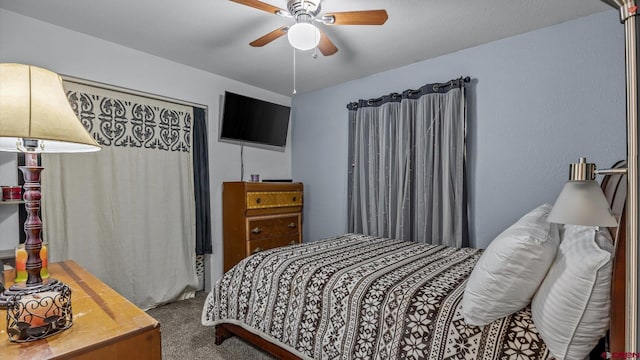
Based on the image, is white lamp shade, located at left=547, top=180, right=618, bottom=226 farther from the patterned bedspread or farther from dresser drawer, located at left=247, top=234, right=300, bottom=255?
dresser drawer, located at left=247, top=234, right=300, bottom=255

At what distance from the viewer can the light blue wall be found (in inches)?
83.9

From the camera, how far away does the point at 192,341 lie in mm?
2254

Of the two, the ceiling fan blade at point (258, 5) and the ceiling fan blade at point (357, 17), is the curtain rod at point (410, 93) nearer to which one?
the ceiling fan blade at point (357, 17)

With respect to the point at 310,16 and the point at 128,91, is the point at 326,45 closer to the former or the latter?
the point at 310,16

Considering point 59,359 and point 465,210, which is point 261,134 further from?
point 59,359

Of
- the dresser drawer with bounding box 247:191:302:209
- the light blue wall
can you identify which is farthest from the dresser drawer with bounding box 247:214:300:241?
the light blue wall

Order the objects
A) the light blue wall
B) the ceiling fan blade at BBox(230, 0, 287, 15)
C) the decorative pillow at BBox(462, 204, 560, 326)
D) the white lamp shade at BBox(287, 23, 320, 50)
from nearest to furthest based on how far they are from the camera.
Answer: the decorative pillow at BBox(462, 204, 560, 326)
the ceiling fan blade at BBox(230, 0, 287, 15)
the white lamp shade at BBox(287, 23, 320, 50)
the light blue wall

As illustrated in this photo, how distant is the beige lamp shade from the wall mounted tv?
232 centimetres

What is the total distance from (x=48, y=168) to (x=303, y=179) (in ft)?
8.43

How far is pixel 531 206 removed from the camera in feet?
7.98

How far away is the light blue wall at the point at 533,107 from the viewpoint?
2.13 m

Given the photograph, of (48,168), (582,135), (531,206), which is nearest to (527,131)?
(582,135)

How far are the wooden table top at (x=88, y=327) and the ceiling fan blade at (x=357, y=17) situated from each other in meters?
1.75

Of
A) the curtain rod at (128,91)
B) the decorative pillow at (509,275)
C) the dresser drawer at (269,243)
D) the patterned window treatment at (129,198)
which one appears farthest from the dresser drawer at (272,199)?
the decorative pillow at (509,275)
